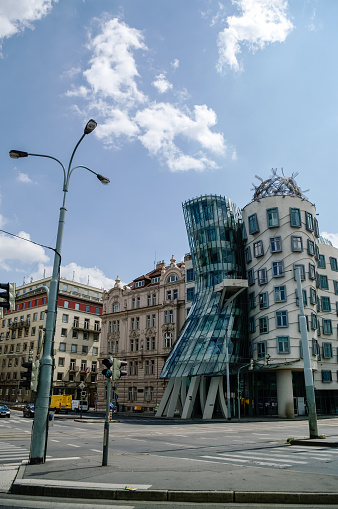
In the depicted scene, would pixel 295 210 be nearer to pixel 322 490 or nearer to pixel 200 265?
pixel 200 265

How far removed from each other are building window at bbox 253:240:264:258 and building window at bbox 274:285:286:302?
4734 mm

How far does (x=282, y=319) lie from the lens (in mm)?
47281

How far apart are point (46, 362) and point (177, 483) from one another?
5.20 metres

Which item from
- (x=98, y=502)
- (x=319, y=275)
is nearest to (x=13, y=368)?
(x=319, y=275)

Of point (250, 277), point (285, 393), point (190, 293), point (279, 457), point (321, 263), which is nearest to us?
point (279, 457)

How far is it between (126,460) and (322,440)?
861 centimetres

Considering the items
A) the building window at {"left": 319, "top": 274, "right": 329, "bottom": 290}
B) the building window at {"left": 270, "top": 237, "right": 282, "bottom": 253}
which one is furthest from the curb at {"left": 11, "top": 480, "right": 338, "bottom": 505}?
the building window at {"left": 319, "top": 274, "right": 329, "bottom": 290}

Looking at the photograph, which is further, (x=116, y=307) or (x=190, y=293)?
(x=116, y=307)

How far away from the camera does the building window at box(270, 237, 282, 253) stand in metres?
49.8

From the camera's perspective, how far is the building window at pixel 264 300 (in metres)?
49.2

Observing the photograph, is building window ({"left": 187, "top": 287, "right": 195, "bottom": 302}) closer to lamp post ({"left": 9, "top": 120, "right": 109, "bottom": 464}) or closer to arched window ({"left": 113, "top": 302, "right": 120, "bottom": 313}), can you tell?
arched window ({"left": 113, "top": 302, "right": 120, "bottom": 313})

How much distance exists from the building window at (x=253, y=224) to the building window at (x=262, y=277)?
4981 millimetres

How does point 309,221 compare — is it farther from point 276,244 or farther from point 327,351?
point 327,351

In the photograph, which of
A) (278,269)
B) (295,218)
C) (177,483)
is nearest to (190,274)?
(278,269)
